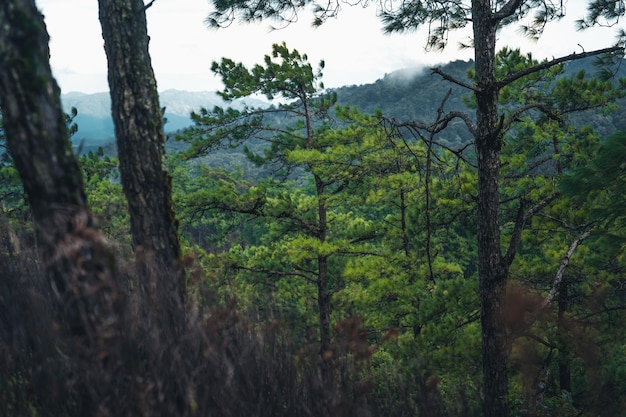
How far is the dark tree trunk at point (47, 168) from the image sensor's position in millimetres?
2238

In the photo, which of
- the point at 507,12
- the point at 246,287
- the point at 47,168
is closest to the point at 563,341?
the point at 507,12

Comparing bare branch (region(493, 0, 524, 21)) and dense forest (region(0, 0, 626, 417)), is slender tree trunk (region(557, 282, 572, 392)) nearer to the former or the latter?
dense forest (region(0, 0, 626, 417))

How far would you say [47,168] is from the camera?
2.31 metres

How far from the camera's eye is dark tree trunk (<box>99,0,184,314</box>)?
3721mm

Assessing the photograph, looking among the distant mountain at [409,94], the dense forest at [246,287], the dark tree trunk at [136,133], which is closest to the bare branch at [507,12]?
the dense forest at [246,287]

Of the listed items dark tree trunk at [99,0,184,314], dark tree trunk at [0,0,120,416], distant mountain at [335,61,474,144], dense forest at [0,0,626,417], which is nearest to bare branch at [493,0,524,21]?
dense forest at [0,0,626,417]

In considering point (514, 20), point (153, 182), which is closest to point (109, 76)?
point (153, 182)

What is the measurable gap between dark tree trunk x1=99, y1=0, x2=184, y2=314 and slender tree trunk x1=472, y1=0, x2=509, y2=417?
10.9 feet

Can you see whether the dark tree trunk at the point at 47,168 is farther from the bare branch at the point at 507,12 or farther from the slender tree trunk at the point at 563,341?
the slender tree trunk at the point at 563,341

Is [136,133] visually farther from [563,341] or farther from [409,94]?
[409,94]

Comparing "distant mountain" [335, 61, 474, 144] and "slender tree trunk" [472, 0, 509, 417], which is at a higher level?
"distant mountain" [335, 61, 474, 144]

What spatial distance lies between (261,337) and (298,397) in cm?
52

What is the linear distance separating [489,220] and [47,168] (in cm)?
427

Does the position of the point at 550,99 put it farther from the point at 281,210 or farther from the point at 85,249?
the point at 85,249
